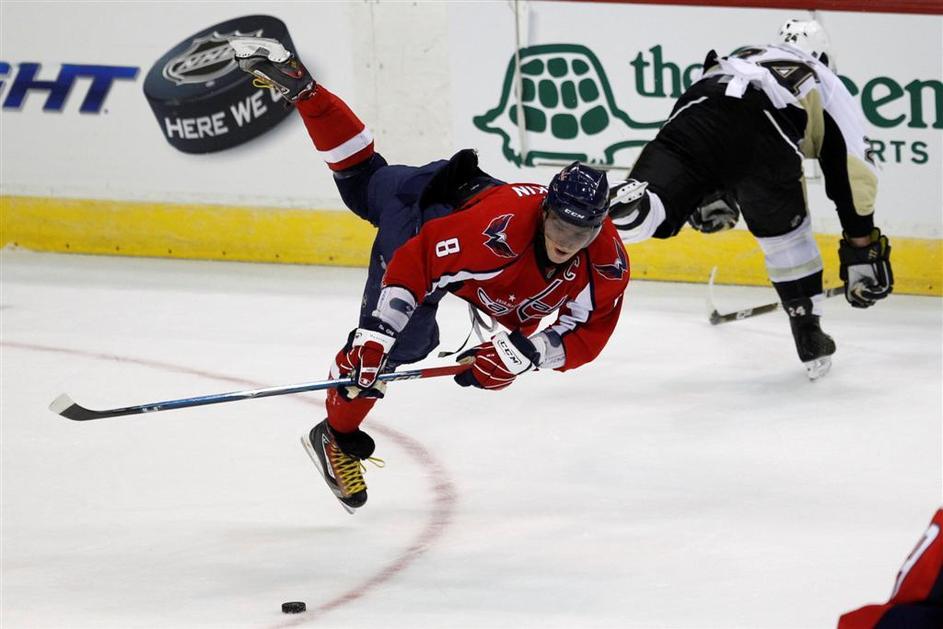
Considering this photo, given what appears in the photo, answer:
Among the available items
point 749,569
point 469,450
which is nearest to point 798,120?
point 469,450

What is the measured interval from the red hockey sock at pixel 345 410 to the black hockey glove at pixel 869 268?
1.89 meters

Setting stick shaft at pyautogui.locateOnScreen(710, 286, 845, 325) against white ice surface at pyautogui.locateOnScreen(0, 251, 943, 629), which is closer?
white ice surface at pyautogui.locateOnScreen(0, 251, 943, 629)

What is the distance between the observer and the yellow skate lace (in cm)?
362

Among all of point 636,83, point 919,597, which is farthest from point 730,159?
point 919,597

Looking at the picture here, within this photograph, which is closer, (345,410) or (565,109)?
(345,410)

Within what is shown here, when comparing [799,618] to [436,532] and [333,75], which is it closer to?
[436,532]

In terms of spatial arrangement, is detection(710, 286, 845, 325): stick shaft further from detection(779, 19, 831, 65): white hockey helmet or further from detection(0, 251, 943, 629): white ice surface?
detection(779, 19, 831, 65): white hockey helmet

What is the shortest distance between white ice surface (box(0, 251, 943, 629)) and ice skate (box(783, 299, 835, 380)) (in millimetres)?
84

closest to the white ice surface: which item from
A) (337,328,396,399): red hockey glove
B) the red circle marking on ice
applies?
the red circle marking on ice

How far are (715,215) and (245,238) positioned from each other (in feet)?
6.92

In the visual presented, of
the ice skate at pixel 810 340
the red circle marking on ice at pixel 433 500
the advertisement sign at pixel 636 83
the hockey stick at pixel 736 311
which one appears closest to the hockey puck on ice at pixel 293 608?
the red circle marking on ice at pixel 433 500

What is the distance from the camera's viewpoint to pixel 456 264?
10.8 ft

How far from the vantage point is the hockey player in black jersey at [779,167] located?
15.3 ft

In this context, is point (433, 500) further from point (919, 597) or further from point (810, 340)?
point (919, 597)
